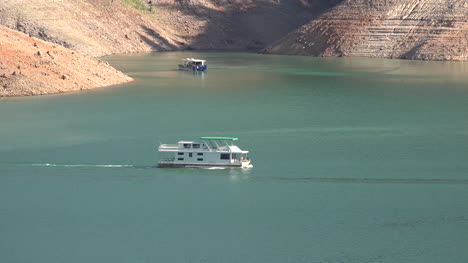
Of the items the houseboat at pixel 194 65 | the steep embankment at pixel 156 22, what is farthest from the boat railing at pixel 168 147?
the steep embankment at pixel 156 22

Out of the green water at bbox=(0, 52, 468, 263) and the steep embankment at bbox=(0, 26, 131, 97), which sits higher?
the steep embankment at bbox=(0, 26, 131, 97)

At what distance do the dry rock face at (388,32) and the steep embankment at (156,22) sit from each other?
16.2 meters

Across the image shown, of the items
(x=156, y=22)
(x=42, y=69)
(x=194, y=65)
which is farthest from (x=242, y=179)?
(x=156, y=22)

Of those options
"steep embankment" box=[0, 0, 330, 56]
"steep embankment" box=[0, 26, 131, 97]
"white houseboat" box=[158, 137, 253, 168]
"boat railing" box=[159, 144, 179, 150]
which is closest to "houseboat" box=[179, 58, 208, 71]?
"steep embankment" box=[0, 26, 131, 97]

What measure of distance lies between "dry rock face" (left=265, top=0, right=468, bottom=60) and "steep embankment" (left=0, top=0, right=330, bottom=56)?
53.1 ft

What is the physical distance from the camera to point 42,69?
7906 cm

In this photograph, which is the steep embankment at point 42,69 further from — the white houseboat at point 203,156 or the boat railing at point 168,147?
the white houseboat at point 203,156

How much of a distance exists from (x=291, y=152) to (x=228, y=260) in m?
17.0

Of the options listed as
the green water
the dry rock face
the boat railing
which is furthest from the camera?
the dry rock face

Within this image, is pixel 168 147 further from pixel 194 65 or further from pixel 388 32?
pixel 388 32

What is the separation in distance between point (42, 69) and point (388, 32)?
5869 cm

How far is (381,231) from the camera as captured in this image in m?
37.2

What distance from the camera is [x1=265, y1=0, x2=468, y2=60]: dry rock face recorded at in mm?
120250

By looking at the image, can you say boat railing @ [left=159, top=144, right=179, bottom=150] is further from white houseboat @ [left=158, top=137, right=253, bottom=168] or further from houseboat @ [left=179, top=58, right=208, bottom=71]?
houseboat @ [left=179, top=58, right=208, bottom=71]
